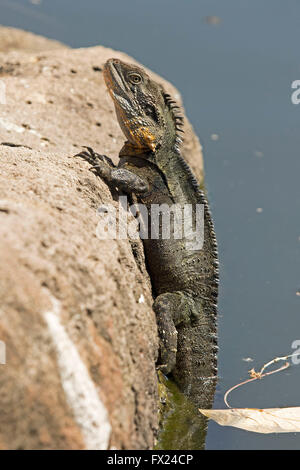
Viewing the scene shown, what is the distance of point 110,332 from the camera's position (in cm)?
371

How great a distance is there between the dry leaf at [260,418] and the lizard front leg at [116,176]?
1984 mm

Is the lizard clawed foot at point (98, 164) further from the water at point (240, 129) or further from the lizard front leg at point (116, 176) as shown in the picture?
the water at point (240, 129)

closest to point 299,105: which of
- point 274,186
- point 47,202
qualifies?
point 274,186

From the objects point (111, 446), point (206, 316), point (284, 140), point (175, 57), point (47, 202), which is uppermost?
point (175, 57)

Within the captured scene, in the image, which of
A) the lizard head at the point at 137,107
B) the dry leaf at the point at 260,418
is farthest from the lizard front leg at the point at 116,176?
the dry leaf at the point at 260,418

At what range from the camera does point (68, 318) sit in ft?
11.2

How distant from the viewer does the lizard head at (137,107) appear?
18.8 feet

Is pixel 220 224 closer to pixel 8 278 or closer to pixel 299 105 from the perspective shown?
pixel 299 105

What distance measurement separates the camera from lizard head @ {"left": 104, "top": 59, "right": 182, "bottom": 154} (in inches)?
226

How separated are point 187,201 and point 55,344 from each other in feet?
8.76
